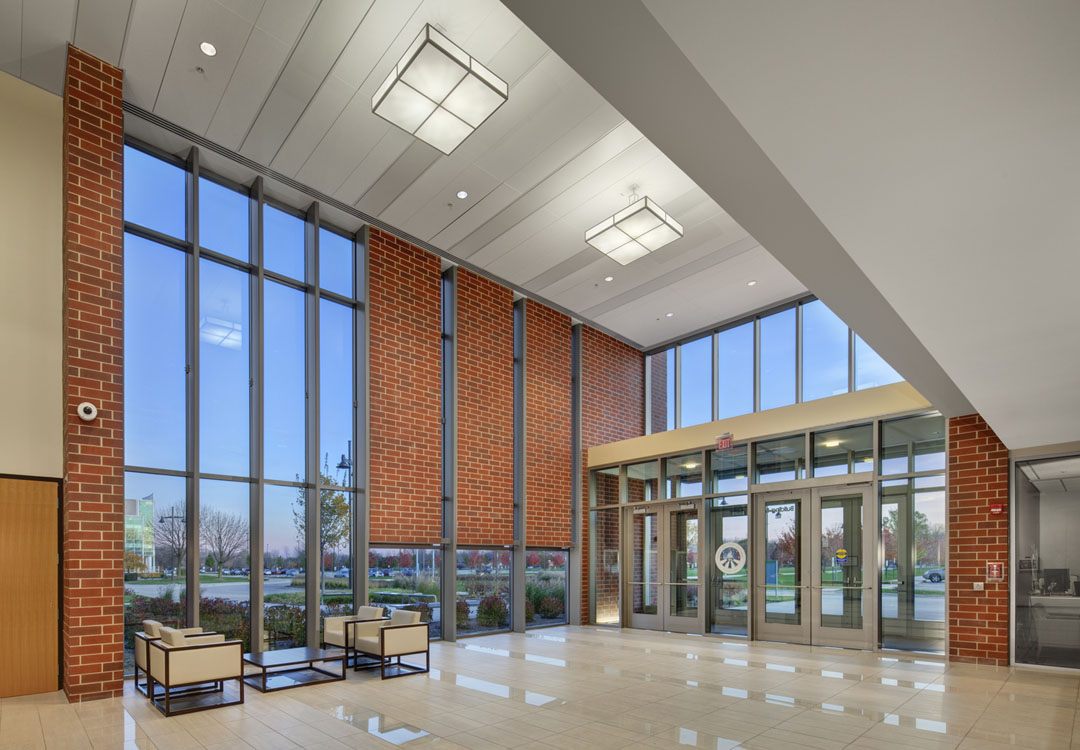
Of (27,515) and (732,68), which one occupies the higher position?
(732,68)

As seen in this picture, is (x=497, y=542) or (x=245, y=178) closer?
(x=245, y=178)

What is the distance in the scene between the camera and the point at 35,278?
671 cm

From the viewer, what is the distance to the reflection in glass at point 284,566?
27.7ft

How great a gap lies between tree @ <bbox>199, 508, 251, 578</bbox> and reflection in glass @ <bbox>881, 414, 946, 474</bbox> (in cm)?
825

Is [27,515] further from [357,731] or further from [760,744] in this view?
A: [760,744]

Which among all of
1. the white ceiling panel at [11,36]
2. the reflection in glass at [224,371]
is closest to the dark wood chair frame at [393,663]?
the reflection in glass at [224,371]

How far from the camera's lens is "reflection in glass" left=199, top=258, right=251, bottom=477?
8.18 metres

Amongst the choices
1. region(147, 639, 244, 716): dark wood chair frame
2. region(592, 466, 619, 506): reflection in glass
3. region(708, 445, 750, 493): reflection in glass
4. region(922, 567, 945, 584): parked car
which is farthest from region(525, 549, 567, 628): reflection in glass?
region(922, 567, 945, 584): parked car

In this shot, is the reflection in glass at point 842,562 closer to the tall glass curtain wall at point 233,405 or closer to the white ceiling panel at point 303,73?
the tall glass curtain wall at point 233,405

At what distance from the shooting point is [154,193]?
8.05 metres

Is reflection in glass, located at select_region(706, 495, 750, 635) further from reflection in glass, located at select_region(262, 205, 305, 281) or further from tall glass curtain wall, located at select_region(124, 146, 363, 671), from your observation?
reflection in glass, located at select_region(262, 205, 305, 281)

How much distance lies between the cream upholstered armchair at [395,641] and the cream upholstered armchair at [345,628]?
0.12 meters

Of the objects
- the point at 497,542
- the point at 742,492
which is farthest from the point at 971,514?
the point at 497,542

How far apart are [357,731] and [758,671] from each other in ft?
14.9
